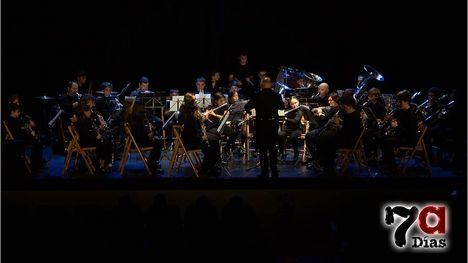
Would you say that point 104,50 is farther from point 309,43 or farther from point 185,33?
point 309,43

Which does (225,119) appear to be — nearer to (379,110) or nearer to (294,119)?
(294,119)

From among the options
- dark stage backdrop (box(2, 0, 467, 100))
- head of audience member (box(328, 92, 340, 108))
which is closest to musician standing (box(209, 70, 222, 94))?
dark stage backdrop (box(2, 0, 467, 100))

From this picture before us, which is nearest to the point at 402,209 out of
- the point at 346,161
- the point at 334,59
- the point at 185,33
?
the point at 346,161

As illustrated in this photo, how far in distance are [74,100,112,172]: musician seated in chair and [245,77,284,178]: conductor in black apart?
89.5 inches

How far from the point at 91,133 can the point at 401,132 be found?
4700mm

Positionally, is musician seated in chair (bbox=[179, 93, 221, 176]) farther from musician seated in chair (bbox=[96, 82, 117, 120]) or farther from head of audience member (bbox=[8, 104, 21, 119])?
head of audience member (bbox=[8, 104, 21, 119])

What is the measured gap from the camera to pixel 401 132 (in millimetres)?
7559

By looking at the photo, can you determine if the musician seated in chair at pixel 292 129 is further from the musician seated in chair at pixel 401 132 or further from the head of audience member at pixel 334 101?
the musician seated in chair at pixel 401 132

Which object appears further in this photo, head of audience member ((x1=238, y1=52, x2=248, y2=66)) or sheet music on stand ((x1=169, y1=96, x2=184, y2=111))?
head of audience member ((x1=238, y1=52, x2=248, y2=66))

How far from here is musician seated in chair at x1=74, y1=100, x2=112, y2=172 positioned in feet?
24.2

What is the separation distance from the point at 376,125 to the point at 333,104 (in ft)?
2.60

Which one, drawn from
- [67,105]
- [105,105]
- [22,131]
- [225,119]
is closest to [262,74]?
[225,119]

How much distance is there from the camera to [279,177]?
684cm

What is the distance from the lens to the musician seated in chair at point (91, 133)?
737cm
